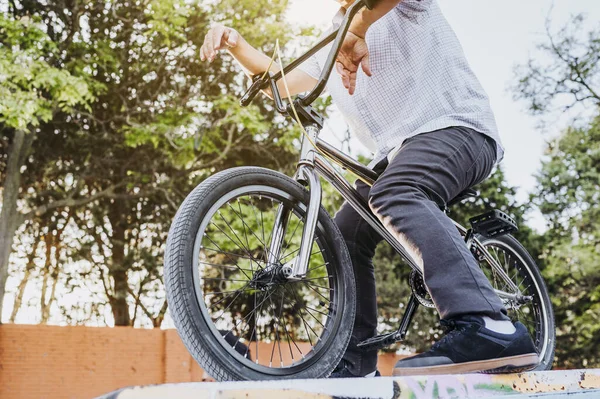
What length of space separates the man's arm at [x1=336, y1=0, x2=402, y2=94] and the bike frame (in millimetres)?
39

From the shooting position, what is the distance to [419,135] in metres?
1.96

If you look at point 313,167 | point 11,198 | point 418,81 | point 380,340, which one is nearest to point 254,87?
point 313,167

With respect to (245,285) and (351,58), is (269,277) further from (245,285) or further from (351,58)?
(351,58)

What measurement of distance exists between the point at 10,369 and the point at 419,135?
36.0 feet

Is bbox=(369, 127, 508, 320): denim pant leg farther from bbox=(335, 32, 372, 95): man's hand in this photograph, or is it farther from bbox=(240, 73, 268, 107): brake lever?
bbox=(240, 73, 268, 107): brake lever

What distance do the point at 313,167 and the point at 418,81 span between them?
46 cm

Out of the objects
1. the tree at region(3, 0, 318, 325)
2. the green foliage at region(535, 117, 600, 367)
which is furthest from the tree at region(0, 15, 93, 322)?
the green foliage at region(535, 117, 600, 367)

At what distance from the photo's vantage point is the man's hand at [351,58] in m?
1.81

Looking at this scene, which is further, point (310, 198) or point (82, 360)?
point (82, 360)

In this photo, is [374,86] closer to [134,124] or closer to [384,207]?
[384,207]

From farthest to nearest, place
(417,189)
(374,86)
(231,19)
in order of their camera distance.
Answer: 1. (231,19)
2. (374,86)
3. (417,189)

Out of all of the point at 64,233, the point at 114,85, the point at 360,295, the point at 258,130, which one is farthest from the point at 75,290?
the point at 360,295

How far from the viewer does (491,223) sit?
9.13 feet

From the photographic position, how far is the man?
160cm
